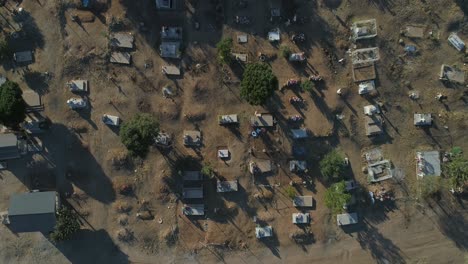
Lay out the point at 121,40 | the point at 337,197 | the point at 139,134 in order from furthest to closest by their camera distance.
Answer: the point at 121,40 → the point at 337,197 → the point at 139,134

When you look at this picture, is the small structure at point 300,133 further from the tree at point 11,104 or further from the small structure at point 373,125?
the tree at point 11,104

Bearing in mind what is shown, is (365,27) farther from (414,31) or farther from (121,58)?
(121,58)

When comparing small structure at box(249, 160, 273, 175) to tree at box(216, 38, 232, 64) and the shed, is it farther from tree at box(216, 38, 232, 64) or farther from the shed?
the shed

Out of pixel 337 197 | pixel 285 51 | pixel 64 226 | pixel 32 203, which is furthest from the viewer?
pixel 285 51

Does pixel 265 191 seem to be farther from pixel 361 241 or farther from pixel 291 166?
pixel 361 241

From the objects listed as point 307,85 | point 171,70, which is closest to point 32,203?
point 171,70

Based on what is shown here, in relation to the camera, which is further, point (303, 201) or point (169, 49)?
point (303, 201)

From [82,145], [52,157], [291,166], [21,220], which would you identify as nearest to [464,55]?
[291,166]
